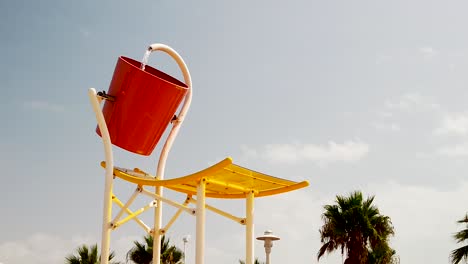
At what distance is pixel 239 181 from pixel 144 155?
1791mm

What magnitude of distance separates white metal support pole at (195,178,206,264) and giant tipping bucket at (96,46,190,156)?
1.60 metres

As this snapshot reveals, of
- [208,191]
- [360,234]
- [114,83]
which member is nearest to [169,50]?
[114,83]

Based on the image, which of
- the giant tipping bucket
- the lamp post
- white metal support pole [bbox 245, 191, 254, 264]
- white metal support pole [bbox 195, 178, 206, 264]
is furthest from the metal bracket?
the lamp post

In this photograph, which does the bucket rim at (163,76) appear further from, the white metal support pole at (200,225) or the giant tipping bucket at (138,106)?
the white metal support pole at (200,225)

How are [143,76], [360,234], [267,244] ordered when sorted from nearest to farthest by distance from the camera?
[143,76] < [267,244] < [360,234]

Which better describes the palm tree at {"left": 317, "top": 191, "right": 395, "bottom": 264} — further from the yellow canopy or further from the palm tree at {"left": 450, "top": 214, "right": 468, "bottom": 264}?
the yellow canopy

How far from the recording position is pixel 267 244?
17.1m

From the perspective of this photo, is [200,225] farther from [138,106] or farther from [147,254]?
[147,254]

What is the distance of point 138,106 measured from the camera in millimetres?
11023

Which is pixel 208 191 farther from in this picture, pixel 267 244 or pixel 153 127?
pixel 267 244

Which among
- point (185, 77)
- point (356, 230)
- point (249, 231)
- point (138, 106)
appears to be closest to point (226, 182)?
point (249, 231)

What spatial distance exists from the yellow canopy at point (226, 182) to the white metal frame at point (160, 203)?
154 millimetres

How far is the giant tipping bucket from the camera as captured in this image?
10938mm

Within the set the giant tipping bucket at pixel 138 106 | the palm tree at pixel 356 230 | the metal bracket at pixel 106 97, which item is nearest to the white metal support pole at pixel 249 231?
the giant tipping bucket at pixel 138 106
